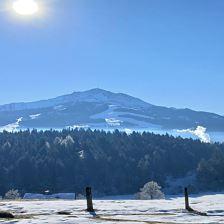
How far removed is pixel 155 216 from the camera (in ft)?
122

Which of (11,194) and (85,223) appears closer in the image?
(85,223)

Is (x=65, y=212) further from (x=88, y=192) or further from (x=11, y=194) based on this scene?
(x=11, y=194)

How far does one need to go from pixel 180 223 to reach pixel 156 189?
14050cm

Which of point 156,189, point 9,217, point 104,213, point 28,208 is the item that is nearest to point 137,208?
point 104,213

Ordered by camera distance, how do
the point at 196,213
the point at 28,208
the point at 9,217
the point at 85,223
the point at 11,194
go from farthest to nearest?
the point at 11,194 → the point at 28,208 → the point at 196,213 → the point at 9,217 → the point at 85,223

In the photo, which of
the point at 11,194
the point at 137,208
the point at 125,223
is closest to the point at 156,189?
the point at 11,194

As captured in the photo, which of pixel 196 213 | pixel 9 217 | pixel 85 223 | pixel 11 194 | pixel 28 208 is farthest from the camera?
pixel 11 194

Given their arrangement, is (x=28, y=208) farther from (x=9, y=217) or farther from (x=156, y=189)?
(x=156, y=189)

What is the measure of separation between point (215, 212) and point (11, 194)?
139388mm

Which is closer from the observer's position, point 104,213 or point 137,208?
point 104,213

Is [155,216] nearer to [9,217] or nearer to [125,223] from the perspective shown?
[125,223]

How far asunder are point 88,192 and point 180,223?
9.94 metres

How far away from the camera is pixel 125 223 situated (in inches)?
1236

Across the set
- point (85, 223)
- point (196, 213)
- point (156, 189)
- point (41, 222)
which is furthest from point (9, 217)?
point (156, 189)
